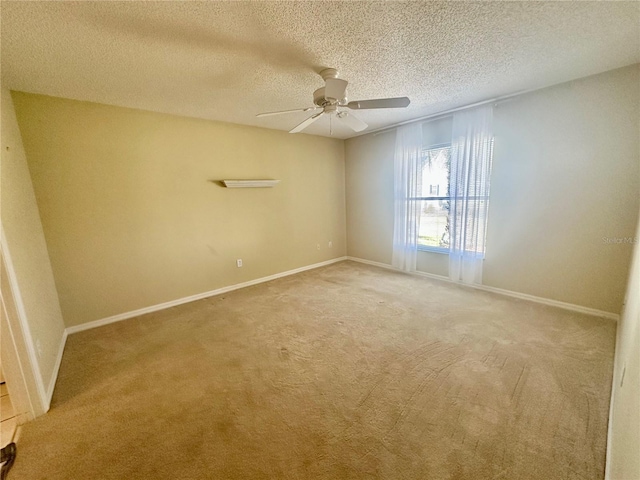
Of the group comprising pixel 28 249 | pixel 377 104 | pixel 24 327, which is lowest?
pixel 24 327

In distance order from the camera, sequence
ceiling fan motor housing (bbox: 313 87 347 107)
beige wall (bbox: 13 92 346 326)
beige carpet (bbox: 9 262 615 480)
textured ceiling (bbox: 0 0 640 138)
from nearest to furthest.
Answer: beige carpet (bbox: 9 262 615 480) < textured ceiling (bbox: 0 0 640 138) < ceiling fan motor housing (bbox: 313 87 347 107) < beige wall (bbox: 13 92 346 326)

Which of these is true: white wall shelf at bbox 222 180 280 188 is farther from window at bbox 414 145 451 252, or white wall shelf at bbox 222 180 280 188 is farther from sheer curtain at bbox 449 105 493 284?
sheer curtain at bbox 449 105 493 284

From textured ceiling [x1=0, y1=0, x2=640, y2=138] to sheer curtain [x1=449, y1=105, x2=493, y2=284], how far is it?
525 millimetres

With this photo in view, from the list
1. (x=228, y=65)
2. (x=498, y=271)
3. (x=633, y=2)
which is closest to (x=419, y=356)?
(x=498, y=271)

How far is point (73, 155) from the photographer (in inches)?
103

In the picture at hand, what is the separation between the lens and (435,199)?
153 inches

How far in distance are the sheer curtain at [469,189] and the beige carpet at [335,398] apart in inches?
31.5

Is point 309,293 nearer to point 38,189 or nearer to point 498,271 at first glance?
point 498,271

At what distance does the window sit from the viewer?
3.77 meters

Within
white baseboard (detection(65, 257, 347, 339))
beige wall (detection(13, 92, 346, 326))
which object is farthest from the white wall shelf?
white baseboard (detection(65, 257, 347, 339))

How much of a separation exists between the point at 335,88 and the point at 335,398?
2.26 meters

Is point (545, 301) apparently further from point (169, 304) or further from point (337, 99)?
point (169, 304)

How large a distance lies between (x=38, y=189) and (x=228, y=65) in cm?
227

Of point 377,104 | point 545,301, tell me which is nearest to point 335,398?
point 377,104
